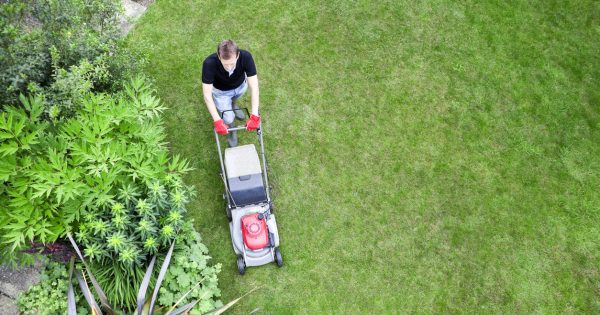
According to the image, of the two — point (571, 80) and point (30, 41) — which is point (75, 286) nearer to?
point (30, 41)

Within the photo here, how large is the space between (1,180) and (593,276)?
20.2ft

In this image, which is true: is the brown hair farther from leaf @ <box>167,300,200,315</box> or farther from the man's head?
leaf @ <box>167,300,200,315</box>

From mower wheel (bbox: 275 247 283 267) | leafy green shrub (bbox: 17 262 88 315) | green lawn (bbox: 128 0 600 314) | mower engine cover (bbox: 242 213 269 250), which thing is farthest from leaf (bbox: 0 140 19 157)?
mower wheel (bbox: 275 247 283 267)

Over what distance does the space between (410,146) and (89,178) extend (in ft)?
12.3

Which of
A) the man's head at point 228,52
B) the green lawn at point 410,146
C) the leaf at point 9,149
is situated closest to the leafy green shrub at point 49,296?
the leaf at point 9,149

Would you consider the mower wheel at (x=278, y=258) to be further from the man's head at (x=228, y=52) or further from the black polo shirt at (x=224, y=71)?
the man's head at (x=228, y=52)

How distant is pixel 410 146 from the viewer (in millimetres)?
5863

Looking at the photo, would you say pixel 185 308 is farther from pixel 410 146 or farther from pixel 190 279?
pixel 410 146

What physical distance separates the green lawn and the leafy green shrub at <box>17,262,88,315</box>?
1514 mm

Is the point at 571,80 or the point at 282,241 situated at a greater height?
the point at 571,80

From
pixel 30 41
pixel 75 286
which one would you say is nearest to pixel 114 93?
pixel 30 41

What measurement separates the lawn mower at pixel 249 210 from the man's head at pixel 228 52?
2.51ft

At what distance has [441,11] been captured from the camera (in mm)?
6656

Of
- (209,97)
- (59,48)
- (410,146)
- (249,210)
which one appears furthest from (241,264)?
(59,48)
